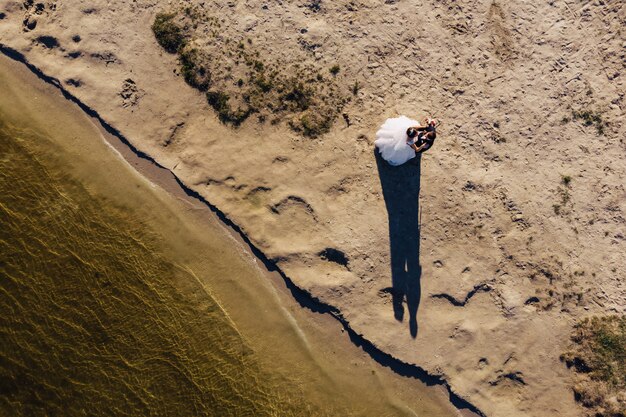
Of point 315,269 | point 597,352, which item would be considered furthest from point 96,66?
point 597,352

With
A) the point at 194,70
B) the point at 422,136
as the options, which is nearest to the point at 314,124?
the point at 422,136

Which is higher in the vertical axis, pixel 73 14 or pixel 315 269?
pixel 73 14

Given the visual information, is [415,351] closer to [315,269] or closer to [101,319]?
[315,269]

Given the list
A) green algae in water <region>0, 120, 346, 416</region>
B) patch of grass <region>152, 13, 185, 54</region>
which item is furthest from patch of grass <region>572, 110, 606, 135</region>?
patch of grass <region>152, 13, 185, 54</region>

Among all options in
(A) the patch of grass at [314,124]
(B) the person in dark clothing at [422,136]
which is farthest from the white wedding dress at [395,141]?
(A) the patch of grass at [314,124]

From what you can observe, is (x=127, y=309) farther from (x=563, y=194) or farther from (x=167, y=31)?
(x=563, y=194)
